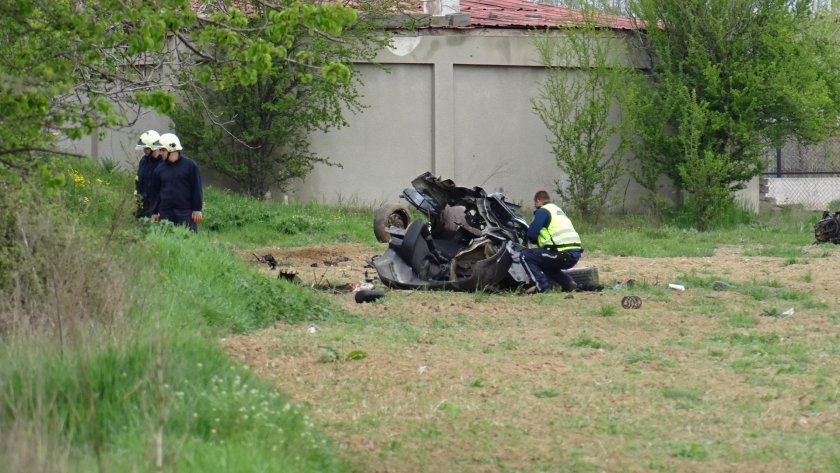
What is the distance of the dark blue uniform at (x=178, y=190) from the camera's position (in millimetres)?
15477

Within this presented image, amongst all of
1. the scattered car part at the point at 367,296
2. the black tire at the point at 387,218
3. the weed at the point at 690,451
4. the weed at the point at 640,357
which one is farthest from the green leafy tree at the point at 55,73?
the black tire at the point at 387,218

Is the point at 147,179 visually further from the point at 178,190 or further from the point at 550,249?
the point at 550,249

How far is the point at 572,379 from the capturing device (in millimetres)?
8984

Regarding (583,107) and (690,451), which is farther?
(583,107)

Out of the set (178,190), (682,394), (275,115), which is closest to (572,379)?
(682,394)

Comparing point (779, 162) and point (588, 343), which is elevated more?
point (779, 162)

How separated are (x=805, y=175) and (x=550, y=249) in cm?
1637

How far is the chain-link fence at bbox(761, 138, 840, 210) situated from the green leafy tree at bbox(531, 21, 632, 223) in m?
5.46

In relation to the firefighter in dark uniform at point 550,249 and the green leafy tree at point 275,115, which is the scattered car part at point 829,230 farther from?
the green leafy tree at point 275,115

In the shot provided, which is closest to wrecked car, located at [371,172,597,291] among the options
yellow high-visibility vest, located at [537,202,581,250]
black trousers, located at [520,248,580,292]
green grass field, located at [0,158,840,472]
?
black trousers, located at [520,248,580,292]

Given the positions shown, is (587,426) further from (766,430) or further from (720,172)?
(720,172)

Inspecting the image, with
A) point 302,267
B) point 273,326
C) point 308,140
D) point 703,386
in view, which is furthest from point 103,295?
point 308,140

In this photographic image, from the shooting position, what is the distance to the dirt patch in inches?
276

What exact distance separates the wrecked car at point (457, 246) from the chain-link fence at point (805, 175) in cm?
Result: 1420
